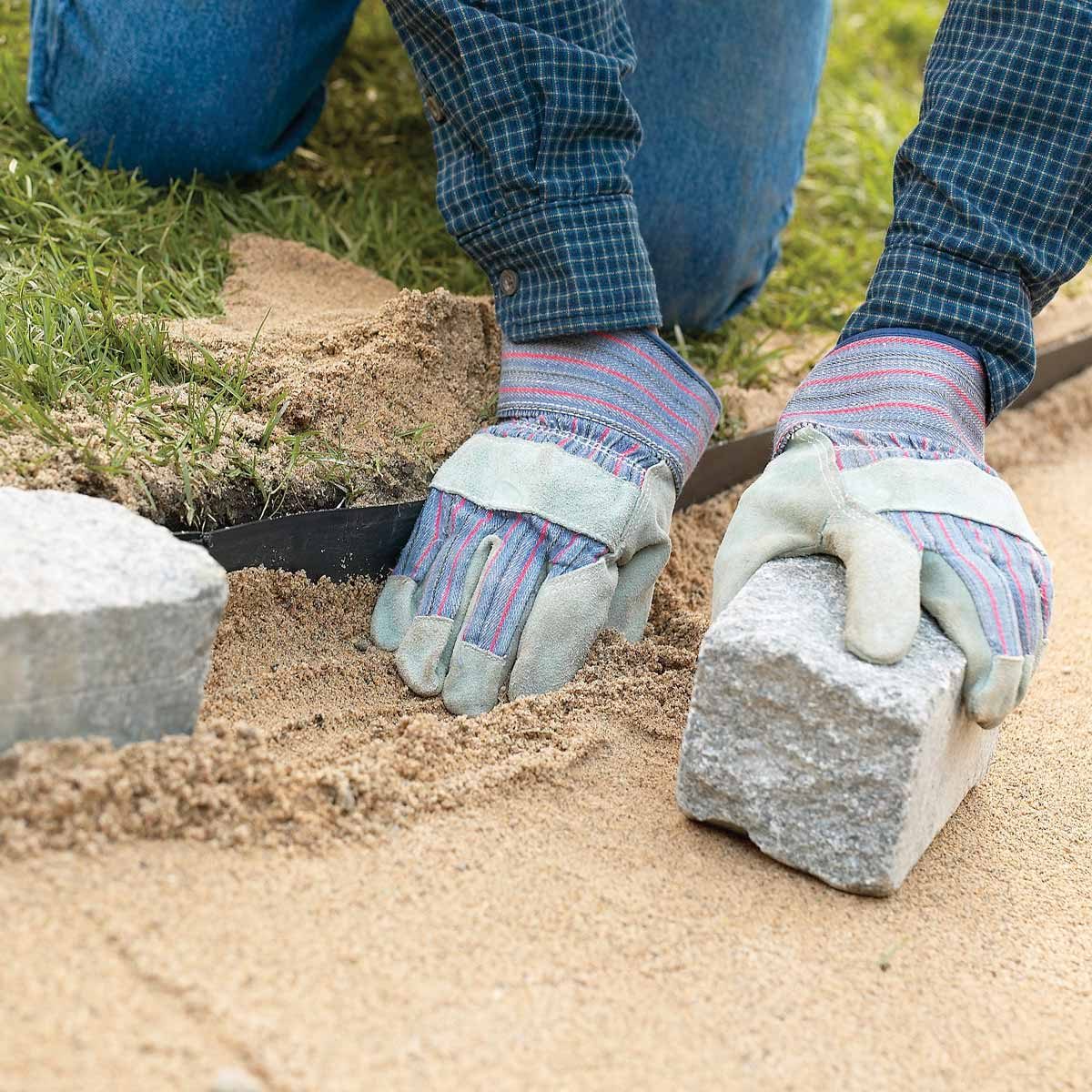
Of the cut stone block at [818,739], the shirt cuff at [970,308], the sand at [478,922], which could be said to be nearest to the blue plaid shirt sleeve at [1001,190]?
the shirt cuff at [970,308]

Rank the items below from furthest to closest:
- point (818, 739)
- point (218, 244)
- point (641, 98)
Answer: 1. point (641, 98)
2. point (218, 244)
3. point (818, 739)

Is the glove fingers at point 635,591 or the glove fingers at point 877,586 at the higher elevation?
the glove fingers at point 877,586

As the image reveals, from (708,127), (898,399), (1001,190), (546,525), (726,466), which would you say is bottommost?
(726,466)

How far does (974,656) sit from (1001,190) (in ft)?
2.36

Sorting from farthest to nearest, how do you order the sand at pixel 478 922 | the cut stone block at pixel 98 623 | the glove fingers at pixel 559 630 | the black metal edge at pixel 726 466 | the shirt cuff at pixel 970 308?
the black metal edge at pixel 726 466 < the shirt cuff at pixel 970 308 < the glove fingers at pixel 559 630 < the cut stone block at pixel 98 623 < the sand at pixel 478 922

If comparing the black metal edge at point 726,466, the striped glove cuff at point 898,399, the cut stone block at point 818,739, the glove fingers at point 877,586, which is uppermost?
the striped glove cuff at point 898,399

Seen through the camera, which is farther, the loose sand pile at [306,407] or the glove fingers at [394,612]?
the glove fingers at [394,612]

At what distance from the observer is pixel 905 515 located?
50.6 inches

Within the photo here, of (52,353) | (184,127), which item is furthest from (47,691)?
(184,127)

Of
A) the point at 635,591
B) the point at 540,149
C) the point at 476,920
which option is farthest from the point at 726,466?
the point at 476,920

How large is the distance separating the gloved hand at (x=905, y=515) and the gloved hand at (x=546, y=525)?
0.18 meters

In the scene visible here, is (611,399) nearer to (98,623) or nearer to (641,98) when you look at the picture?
(98,623)

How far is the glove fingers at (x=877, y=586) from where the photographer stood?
3.77 feet

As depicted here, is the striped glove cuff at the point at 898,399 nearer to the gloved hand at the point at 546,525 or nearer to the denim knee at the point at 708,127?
the gloved hand at the point at 546,525
